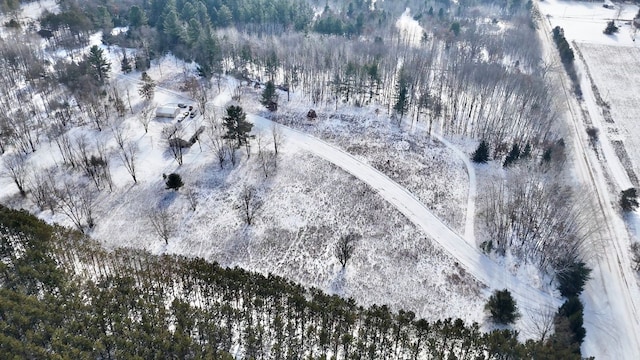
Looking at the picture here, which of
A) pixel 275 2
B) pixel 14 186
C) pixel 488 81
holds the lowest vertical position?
pixel 14 186

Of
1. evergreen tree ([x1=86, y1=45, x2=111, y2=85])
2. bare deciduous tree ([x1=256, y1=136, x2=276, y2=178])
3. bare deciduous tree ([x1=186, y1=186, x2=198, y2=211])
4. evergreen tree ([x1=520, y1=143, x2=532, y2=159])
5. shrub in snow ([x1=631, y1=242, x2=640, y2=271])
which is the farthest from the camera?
evergreen tree ([x1=86, y1=45, x2=111, y2=85])

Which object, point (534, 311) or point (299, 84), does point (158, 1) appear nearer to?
point (299, 84)

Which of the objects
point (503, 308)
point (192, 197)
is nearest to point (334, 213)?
point (192, 197)

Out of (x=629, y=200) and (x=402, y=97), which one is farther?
(x=402, y=97)

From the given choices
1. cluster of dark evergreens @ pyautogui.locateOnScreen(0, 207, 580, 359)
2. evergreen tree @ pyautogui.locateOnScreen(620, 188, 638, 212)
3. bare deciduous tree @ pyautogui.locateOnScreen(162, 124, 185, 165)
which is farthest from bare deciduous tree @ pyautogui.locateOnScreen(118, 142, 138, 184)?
evergreen tree @ pyautogui.locateOnScreen(620, 188, 638, 212)

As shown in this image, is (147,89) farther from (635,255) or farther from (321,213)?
(635,255)

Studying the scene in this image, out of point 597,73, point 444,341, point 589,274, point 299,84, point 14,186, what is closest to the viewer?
point 444,341

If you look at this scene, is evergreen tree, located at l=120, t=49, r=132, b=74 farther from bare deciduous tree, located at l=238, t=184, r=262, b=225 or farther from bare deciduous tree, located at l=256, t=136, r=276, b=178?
bare deciduous tree, located at l=238, t=184, r=262, b=225

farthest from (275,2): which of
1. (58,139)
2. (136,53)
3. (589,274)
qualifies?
(589,274)
